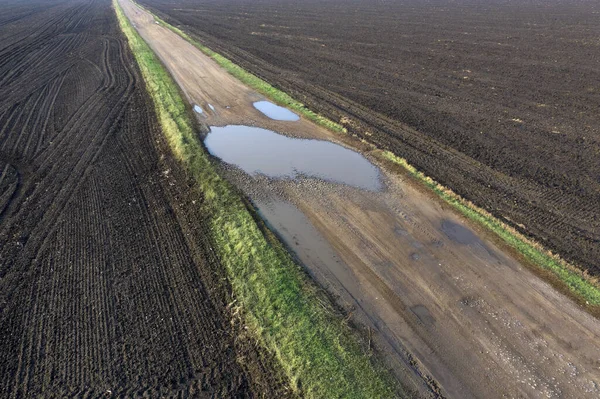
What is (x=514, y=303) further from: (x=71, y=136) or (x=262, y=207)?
(x=71, y=136)

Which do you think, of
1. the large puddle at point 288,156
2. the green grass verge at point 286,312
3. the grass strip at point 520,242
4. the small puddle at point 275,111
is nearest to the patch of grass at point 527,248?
the grass strip at point 520,242

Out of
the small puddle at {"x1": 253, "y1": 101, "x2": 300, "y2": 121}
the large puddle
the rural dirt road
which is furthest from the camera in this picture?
the small puddle at {"x1": 253, "y1": 101, "x2": 300, "y2": 121}

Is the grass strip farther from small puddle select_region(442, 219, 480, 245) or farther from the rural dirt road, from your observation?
small puddle select_region(442, 219, 480, 245)

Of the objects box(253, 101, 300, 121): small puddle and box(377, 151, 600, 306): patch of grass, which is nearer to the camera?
box(377, 151, 600, 306): patch of grass

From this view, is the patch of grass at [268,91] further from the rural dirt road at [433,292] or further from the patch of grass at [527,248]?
the patch of grass at [527,248]

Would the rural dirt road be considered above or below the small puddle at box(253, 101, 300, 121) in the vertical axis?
below

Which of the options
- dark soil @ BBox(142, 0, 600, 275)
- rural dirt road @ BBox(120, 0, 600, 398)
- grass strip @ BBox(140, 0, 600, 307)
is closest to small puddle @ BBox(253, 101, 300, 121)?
dark soil @ BBox(142, 0, 600, 275)

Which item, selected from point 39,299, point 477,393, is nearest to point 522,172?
point 477,393

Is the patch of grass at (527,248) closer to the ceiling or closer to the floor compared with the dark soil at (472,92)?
closer to the floor
